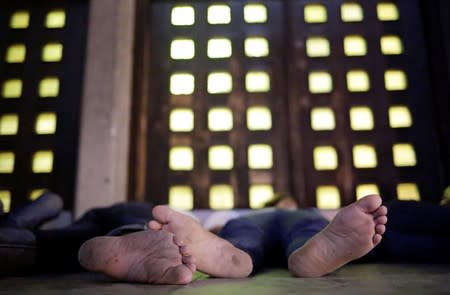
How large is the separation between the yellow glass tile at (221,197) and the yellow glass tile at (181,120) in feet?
1.30

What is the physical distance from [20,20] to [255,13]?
152 cm

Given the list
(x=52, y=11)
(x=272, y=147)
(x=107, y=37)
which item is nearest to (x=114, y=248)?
(x=272, y=147)

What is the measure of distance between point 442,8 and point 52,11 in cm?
238

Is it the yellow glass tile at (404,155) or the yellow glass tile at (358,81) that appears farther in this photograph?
the yellow glass tile at (358,81)

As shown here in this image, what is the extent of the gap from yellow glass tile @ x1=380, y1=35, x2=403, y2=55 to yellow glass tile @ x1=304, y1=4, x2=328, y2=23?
386 millimetres

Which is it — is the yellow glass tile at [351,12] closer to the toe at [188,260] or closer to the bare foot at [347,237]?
the bare foot at [347,237]

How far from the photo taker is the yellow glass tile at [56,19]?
2.65 metres

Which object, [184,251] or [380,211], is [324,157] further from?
[184,251]

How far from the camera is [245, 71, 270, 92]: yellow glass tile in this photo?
8.35 ft

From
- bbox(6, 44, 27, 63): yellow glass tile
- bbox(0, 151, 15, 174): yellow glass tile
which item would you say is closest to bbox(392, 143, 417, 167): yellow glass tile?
bbox(0, 151, 15, 174): yellow glass tile

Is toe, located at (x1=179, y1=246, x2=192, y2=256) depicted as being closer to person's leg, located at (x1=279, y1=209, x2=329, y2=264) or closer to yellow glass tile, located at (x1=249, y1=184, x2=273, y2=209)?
person's leg, located at (x1=279, y1=209, x2=329, y2=264)

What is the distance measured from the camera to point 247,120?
249 centimetres

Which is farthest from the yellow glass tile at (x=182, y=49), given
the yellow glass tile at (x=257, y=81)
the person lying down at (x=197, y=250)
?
the person lying down at (x=197, y=250)

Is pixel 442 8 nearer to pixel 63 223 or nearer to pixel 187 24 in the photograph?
pixel 187 24
